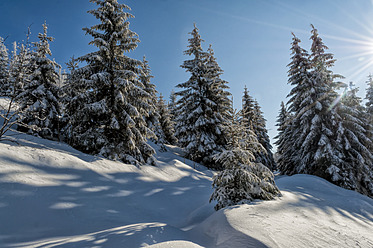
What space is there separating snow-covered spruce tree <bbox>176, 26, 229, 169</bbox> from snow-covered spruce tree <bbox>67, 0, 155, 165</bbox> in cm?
665

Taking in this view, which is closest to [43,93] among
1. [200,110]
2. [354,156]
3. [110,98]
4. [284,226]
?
[110,98]

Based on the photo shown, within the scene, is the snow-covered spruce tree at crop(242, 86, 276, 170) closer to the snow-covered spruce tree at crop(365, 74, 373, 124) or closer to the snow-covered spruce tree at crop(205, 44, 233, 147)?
the snow-covered spruce tree at crop(205, 44, 233, 147)

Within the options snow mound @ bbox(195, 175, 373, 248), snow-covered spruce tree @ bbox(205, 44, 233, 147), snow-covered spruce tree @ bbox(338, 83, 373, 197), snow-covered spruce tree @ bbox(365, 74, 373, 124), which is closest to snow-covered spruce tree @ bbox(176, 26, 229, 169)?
snow-covered spruce tree @ bbox(205, 44, 233, 147)

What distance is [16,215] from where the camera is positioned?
432 centimetres

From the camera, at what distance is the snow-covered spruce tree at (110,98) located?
10.5 metres

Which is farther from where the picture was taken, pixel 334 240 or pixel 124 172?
pixel 124 172

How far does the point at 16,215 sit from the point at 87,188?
7.88ft

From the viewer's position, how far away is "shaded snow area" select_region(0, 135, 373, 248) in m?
3.90

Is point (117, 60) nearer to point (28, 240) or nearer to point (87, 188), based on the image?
point (87, 188)

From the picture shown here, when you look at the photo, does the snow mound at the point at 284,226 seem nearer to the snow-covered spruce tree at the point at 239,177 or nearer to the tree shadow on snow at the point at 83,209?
the snow-covered spruce tree at the point at 239,177

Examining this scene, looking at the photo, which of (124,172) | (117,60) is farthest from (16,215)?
(117,60)

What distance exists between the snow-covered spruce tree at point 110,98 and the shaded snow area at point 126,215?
1.78 m

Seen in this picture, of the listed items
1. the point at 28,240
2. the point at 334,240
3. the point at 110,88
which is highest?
the point at 110,88

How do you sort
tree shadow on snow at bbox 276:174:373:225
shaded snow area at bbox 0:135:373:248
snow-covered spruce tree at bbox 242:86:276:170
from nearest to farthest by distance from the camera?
shaded snow area at bbox 0:135:373:248
tree shadow on snow at bbox 276:174:373:225
snow-covered spruce tree at bbox 242:86:276:170
